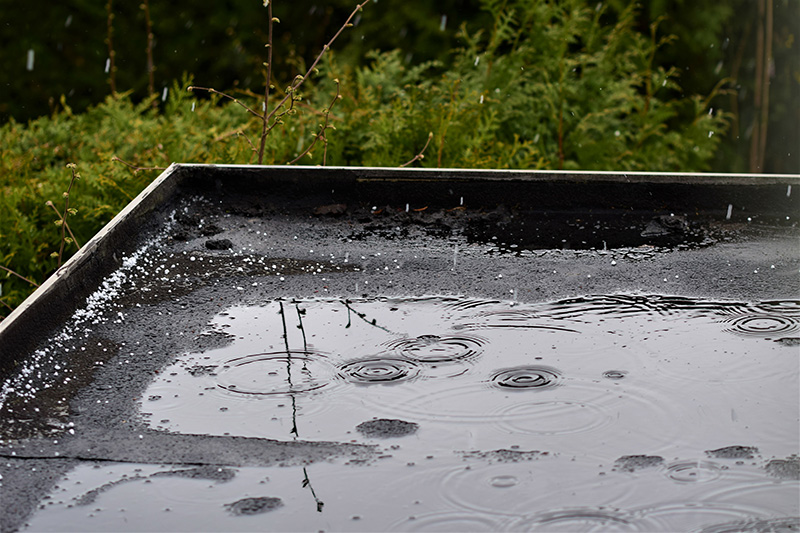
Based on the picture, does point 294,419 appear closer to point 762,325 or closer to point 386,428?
point 386,428

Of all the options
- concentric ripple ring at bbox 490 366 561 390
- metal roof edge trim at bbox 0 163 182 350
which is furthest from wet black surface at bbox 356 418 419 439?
metal roof edge trim at bbox 0 163 182 350

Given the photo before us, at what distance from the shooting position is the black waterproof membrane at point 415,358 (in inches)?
65.2

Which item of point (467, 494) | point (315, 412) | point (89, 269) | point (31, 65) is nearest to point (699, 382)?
point (467, 494)

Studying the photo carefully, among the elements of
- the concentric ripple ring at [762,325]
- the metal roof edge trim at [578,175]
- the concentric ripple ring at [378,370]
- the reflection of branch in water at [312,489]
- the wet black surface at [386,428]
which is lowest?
the reflection of branch in water at [312,489]

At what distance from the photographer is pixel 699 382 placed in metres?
2.07

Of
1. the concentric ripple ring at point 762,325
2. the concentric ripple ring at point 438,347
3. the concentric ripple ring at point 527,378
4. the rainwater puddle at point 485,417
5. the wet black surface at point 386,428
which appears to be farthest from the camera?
the concentric ripple ring at point 762,325

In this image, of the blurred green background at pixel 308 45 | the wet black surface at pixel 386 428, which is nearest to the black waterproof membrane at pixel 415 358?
the wet black surface at pixel 386 428

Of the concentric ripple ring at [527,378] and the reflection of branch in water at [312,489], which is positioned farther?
the concentric ripple ring at [527,378]

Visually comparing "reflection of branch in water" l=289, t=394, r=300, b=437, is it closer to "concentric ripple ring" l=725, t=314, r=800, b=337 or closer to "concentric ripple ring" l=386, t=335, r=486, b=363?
"concentric ripple ring" l=386, t=335, r=486, b=363

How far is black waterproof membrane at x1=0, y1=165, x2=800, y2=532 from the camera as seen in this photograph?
1.66 meters

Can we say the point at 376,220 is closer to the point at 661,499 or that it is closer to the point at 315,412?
the point at 315,412

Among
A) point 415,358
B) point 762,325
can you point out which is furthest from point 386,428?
point 762,325

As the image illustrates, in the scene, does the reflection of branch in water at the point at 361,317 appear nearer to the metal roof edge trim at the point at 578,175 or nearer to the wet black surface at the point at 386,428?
the wet black surface at the point at 386,428

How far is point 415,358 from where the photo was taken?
2.25 m
